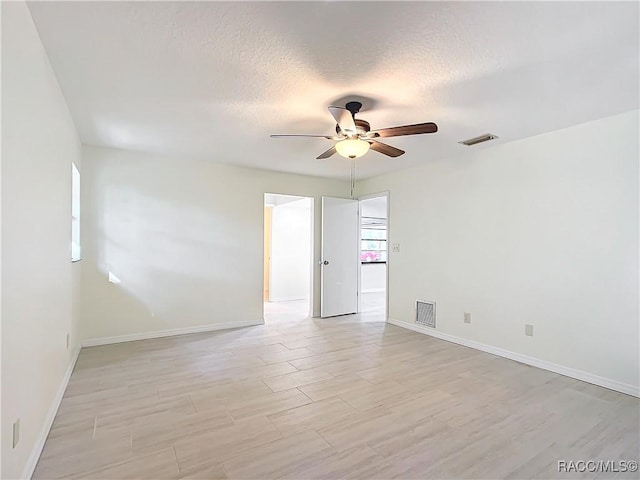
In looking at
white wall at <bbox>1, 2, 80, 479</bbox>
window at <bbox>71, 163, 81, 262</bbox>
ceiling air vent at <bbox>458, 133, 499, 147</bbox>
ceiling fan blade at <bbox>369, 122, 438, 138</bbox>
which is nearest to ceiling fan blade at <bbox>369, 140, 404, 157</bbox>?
ceiling fan blade at <bbox>369, 122, 438, 138</bbox>

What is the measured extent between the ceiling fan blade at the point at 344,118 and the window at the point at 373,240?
20.6 feet

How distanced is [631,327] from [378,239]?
21.4ft

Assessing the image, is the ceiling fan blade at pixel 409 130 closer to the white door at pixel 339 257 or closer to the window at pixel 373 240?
the white door at pixel 339 257

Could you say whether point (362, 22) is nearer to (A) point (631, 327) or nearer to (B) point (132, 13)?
(B) point (132, 13)

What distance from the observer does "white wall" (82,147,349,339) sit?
4.14m

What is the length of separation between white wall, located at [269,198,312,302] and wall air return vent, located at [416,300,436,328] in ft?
10.1

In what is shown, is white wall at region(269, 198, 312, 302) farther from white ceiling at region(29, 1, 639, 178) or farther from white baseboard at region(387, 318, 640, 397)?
white ceiling at region(29, 1, 639, 178)

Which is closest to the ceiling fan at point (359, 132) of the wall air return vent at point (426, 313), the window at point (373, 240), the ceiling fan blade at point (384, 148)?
the ceiling fan blade at point (384, 148)

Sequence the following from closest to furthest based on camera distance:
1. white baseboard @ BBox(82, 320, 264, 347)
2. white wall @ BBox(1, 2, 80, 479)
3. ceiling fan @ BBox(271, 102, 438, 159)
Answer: white wall @ BBox(1, 2, 80, 479), ceiling fan @ BBox(271, 102, 438, 159), white baseboard @ BBox(82, 320, 264, 347)

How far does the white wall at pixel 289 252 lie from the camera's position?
760 centimetres

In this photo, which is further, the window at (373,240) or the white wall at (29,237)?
the window at (373,240)

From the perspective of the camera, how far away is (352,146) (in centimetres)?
292

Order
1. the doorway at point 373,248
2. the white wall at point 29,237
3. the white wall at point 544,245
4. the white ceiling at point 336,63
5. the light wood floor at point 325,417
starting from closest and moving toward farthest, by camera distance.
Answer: the white wall at point 29,237 → the white ceiling at point 336,63 → the light wood floor at point 325,417 → the white wall at point 544,245 → the doorway at point 373,248

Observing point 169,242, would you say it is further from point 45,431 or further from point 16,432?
point 16,432
